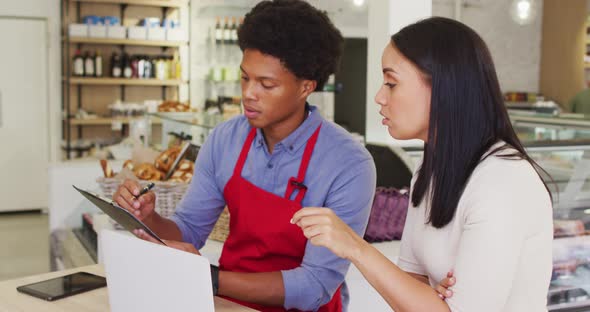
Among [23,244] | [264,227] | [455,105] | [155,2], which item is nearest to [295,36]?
[264,227]

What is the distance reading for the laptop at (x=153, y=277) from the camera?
1.37 metres

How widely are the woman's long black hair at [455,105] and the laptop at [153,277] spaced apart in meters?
0.60

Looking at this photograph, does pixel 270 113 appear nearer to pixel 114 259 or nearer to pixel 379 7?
pixel 114 259

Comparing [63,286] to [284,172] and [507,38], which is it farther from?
[507,38]

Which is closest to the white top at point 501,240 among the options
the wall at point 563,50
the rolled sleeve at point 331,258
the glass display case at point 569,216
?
the rolled sleeve at point 331,258

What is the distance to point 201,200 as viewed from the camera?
2326 millimetres

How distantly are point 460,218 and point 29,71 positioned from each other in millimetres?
7836

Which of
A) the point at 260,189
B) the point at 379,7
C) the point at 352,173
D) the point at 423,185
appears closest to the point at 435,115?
the point at 423,185

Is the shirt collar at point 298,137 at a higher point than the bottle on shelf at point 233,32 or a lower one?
lower

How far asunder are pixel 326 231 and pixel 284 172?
73 cm

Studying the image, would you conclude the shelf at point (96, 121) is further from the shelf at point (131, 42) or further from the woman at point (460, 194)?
the woman at point (460, 194)

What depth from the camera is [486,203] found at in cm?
149

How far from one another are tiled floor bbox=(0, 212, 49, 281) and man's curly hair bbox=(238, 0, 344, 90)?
4495 millimetres

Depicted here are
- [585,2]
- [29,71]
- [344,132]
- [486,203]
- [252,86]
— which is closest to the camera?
[486,203]
